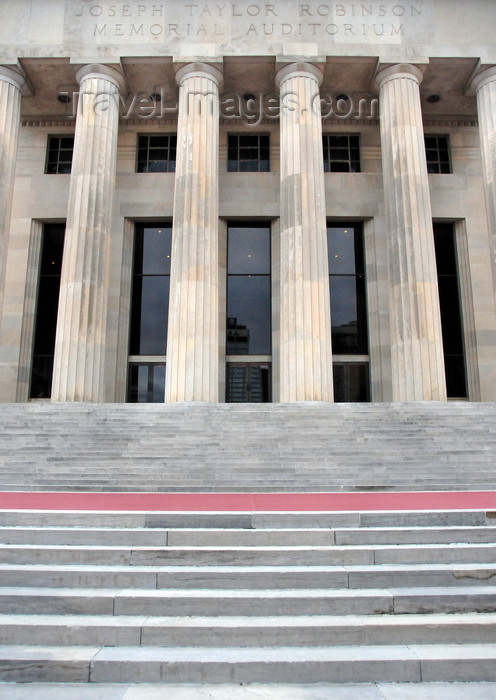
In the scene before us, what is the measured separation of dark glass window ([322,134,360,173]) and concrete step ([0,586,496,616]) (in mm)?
27201

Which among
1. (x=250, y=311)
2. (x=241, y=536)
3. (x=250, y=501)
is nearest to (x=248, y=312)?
(x=250, y=311)

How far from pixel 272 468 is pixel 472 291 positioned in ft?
62.5

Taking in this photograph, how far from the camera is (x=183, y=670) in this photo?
4.89 meters

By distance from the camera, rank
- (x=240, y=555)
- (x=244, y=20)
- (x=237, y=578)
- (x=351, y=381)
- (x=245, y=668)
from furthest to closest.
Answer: (x=351, y=381)
(x=244, y=20)
(x=240, y=555)
(x=237, y=578)
(x=245, y=668)

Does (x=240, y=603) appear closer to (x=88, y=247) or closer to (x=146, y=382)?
(x=88, y=247)

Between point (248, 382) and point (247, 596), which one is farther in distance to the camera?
point (248, 382)

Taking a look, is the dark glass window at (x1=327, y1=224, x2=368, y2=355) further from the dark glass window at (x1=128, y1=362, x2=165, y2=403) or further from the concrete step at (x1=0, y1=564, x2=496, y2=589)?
the concrete step at (x1=0, y1=564, x2=496, y2=589)

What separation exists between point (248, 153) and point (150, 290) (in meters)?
9.72

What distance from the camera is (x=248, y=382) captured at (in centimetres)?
2777

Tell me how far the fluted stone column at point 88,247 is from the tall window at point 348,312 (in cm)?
1229

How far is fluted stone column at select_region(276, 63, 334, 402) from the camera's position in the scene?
70.3 feet

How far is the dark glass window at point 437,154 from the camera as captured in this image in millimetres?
29969

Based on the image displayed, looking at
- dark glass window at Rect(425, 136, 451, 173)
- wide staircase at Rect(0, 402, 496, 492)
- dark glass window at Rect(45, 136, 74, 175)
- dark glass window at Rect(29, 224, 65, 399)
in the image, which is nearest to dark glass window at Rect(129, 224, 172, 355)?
dark glass window at Rect(29, 224, 65, 399)

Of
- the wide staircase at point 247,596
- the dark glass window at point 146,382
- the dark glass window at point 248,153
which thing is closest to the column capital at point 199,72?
the dark glass window at point 248,153
